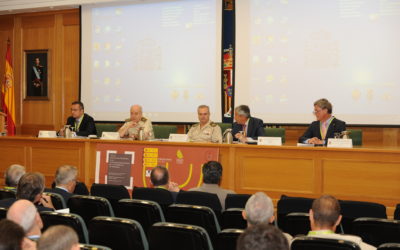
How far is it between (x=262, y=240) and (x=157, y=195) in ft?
8.04

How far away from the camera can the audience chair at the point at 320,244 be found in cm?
236

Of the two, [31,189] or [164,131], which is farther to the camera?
[164,131]

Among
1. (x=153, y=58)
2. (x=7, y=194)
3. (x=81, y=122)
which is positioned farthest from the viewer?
(x=153, y=58)

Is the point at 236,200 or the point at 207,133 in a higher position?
the point at 207,133

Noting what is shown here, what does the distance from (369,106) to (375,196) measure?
2380 mm

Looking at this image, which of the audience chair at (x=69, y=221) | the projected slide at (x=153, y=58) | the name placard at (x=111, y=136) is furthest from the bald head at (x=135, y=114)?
the audience chair at (x=69, y=221)

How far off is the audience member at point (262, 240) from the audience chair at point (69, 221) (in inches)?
59.4

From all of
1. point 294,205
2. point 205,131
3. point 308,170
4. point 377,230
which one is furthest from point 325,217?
point 205,131

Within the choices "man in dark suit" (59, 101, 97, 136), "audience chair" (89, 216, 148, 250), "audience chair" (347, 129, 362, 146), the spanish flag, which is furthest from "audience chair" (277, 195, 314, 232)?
the spanish flag

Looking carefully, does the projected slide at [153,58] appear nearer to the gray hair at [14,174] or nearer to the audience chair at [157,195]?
the audience chair at [157,195]

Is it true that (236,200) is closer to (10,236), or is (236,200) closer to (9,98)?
(10,236)

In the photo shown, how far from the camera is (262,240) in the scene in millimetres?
1777

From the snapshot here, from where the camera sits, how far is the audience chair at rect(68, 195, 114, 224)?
3.71 meters

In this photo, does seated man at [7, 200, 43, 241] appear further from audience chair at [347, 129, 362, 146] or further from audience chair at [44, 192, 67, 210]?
audience chair at [347, 129, 362, 146]
